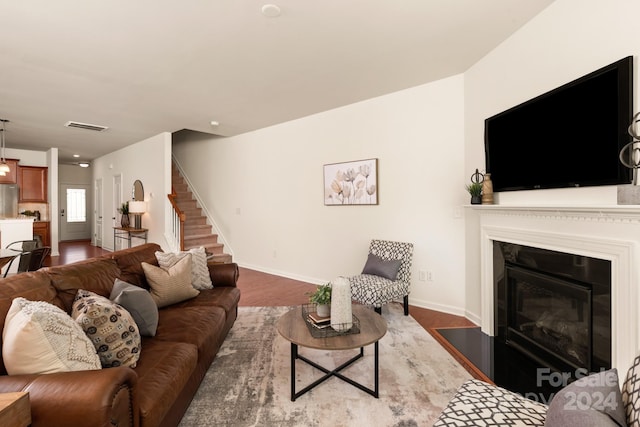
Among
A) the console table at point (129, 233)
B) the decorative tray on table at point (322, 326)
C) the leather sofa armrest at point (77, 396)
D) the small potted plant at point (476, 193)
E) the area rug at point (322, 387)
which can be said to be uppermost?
the small potted plant at point (476, 193)

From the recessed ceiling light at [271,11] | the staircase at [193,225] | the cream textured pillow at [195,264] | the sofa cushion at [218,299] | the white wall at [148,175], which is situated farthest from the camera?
the staircase at [193,225]

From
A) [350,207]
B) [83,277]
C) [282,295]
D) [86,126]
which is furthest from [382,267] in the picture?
[86,126]

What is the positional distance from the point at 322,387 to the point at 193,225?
537 cm

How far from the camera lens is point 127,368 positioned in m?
1.29

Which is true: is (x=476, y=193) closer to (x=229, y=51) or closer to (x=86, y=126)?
(x=229, y=51)

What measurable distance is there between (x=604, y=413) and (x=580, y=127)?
74.4 inches

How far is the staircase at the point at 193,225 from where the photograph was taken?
6.27 m

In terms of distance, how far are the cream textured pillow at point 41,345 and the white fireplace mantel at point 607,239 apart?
2705 millimetres

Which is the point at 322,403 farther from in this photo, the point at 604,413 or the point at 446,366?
the point at 604,413

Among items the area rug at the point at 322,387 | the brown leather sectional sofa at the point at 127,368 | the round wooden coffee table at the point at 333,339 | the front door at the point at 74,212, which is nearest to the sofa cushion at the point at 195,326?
the brown leather sectional sofa at the point at 127,368

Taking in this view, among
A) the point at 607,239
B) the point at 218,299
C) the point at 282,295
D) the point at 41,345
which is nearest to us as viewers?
the point at 41,345

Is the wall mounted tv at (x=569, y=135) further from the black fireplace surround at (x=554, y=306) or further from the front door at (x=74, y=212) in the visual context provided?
the front door at (x=74, y=212)

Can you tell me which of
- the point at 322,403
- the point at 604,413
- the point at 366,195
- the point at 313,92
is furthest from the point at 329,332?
the point at 313,92

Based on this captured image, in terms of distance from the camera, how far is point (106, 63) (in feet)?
10.1
